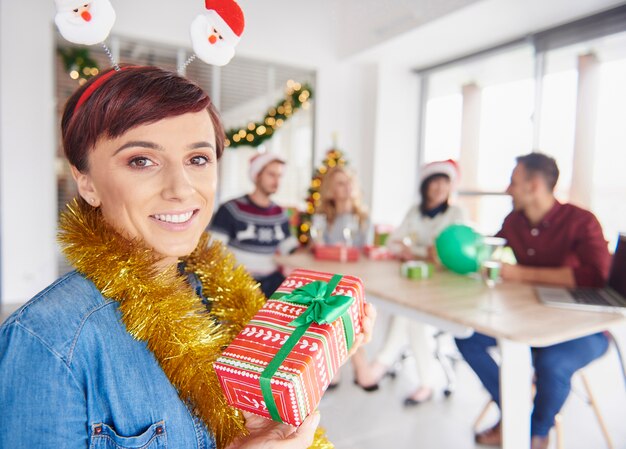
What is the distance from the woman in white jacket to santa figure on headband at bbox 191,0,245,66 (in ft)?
6.78

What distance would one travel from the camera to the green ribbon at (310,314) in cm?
67

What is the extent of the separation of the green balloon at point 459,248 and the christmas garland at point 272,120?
3.25 metres

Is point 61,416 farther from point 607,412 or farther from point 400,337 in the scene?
point 607,412

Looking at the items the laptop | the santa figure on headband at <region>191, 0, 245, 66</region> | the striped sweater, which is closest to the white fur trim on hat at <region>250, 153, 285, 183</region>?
the striped sweater

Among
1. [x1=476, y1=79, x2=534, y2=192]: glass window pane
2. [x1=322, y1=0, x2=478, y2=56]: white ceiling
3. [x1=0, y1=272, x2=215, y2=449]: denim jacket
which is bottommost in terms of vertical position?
[x1=0, y1=272, x2=215, y2=449]: denim jacket

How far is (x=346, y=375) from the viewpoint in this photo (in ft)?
9.61

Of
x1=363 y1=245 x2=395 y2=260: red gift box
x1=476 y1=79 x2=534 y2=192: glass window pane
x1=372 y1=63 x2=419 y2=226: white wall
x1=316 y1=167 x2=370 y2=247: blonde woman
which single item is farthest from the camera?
x1=372 y1=63 x2=419 y2=226: white wall

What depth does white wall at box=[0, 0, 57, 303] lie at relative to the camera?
390 centimetres

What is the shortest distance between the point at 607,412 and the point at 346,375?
1508 mm

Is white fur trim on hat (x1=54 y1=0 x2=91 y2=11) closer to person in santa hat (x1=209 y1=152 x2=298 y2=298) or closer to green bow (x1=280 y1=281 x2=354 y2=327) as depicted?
green bow (x1=280 y1=281 x2=354 y2=327)

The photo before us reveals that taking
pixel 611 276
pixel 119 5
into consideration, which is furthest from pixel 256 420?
pixel 119 5

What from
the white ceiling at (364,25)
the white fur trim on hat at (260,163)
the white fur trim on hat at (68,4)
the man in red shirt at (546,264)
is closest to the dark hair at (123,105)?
the white fur trim on hat at (68,4)

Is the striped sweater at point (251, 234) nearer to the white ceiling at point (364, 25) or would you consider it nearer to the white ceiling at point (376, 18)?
the white ceiling at point (364, 25)

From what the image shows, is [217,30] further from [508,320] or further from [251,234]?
[251,234]
